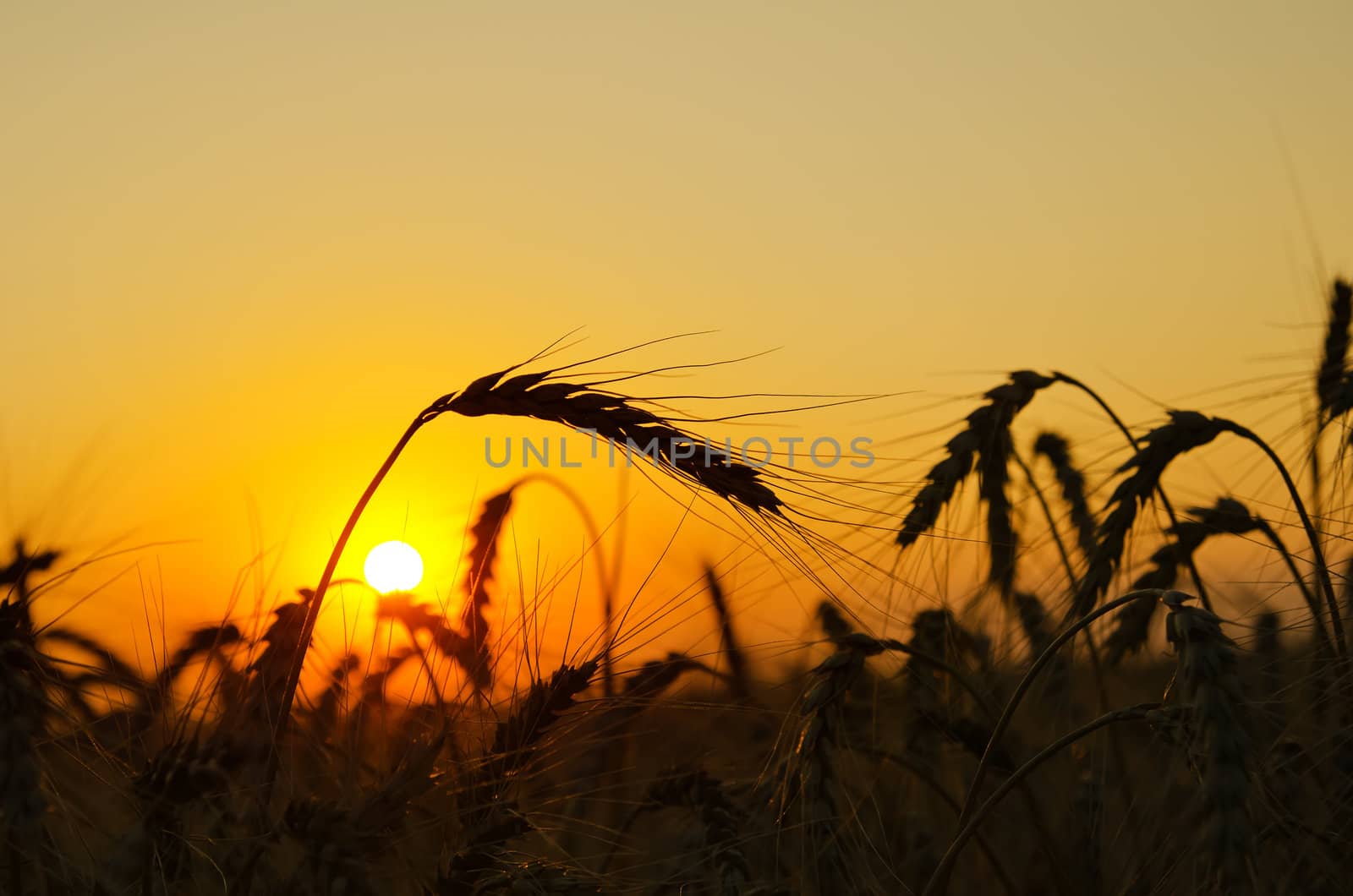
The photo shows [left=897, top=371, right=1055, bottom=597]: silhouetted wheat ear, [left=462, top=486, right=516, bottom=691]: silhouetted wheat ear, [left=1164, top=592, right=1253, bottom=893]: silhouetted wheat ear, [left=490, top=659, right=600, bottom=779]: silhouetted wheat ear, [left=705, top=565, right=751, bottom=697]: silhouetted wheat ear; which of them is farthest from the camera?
[left=897, top=371, right=1055, bottom=597]: silhouetted wheat ear

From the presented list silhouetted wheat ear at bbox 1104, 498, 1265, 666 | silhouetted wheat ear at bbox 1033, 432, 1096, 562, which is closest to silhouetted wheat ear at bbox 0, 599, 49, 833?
silhouetted wheat ear at bbox 1033, 432, 1096, 562

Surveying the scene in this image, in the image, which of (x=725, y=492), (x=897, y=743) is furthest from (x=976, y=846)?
(x=725, y=492)

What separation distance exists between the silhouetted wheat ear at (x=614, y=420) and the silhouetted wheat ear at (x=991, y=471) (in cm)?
120

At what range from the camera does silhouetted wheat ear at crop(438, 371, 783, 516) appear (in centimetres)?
212

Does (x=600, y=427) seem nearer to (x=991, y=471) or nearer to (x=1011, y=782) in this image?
(x=1011, y=782)

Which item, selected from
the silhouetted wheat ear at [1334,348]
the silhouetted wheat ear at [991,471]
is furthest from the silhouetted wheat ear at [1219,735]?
the silhouetted wheat ear at [1334,348]

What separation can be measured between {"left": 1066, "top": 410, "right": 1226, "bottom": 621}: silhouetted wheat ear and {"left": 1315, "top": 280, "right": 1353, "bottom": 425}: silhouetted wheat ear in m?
0.54

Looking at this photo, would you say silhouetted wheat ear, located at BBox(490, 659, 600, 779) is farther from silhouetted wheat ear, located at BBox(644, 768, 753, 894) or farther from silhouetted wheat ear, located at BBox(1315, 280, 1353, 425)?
silhouetted wheat ear, located at BBox(1315, 280, 1353, 425)

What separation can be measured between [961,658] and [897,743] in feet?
1.15

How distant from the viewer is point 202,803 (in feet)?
7.68

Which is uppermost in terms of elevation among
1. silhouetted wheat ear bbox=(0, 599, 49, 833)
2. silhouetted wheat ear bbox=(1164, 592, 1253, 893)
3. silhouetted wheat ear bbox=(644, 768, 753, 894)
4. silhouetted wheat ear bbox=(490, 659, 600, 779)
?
silhouetted wheat ear bbox=(0, 599, 49, 833)

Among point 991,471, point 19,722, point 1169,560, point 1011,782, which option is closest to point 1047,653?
point 1011,782

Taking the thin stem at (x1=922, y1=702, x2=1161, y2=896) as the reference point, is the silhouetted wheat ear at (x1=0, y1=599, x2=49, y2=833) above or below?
above

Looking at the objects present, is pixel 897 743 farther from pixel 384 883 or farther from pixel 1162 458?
pixel 384 883
